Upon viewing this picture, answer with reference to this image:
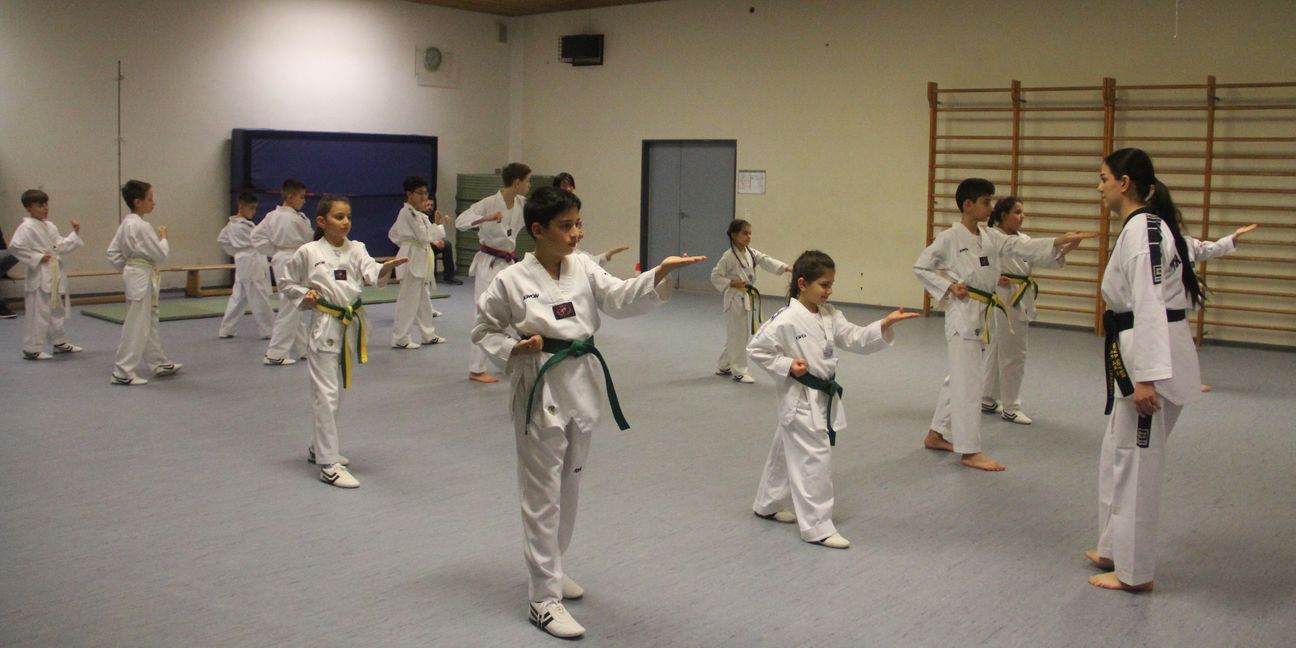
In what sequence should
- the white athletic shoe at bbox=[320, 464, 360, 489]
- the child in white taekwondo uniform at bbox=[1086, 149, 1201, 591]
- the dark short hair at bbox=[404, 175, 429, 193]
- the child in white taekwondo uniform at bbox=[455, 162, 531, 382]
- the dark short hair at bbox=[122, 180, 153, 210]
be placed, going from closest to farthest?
the child in white taekwondo uniform at bbox=[1086, 149, 1201, 591] → the white athletic shoe at bbox=[320, 464, 360, 489] → the dark short hair at bbox=[122, 180, 153, 210] → the child in white taekwondo uniform at bbox=[455, 162, 531, 382] → the dark short hair at bbox=[404, 175, 429, 193]

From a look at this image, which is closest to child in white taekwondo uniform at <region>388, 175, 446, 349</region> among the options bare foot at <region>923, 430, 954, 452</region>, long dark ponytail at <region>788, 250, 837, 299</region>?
bare foot at <region>923, 430, 954, 452</region>

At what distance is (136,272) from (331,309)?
307cm

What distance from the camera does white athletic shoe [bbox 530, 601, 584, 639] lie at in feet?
11.1

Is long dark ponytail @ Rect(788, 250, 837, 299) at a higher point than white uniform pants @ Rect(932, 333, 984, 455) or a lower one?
higher

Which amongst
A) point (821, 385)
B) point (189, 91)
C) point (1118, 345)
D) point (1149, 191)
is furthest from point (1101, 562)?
point (189, 91)

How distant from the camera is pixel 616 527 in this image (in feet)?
14.7

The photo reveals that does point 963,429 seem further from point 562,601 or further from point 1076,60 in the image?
point 1076,60

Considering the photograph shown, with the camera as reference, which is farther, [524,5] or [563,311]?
[524,5]

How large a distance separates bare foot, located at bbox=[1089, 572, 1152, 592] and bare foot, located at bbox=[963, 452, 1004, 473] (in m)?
1.54

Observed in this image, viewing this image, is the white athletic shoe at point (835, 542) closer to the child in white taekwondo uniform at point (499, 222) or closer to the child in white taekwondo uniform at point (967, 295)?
the child in white taekwondo uniform at point (967, 295)

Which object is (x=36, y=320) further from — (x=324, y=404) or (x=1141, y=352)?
(x=1141, y=352)

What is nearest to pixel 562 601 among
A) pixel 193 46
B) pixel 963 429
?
pixel 963 429

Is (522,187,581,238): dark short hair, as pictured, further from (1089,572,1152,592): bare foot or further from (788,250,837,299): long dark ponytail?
(1089,572,1152,592): bare foot

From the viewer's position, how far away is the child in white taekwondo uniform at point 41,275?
27.0 ft
